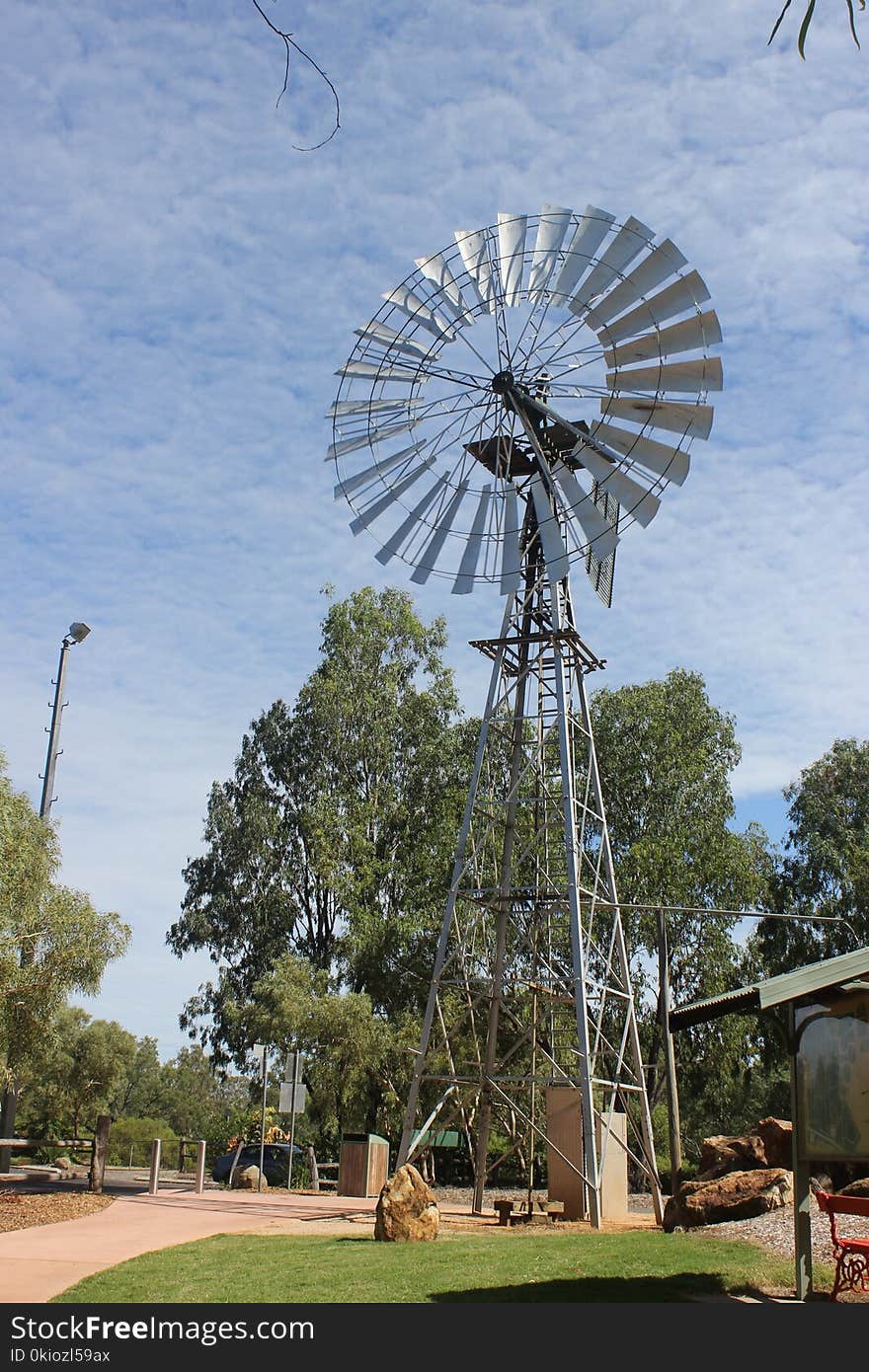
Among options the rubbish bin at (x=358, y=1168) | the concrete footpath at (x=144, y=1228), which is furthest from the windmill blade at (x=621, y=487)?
the rubbish bin at (x=358, y=1168)

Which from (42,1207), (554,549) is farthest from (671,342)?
(42,1207)

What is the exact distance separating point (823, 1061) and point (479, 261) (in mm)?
13971

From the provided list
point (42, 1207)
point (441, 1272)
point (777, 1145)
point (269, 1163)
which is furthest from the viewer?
point (269, 1163)

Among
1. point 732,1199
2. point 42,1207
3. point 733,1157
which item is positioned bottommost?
point 42,1207

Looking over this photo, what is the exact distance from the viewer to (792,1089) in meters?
10.2

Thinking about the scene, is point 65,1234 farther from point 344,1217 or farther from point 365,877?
point 365,877

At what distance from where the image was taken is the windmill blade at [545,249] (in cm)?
1792

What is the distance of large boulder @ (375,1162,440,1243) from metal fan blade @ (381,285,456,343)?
13049 millimetres

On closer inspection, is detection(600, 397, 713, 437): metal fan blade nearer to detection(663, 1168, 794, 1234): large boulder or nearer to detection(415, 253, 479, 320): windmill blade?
detection(415, 253, 479, 320): windmill blade

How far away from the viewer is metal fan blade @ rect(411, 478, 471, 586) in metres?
19.2

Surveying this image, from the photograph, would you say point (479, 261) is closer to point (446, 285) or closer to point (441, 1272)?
point (446, 285)

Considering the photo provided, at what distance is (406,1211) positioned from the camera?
13891 mm

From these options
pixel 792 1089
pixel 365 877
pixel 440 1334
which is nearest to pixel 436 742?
pixel 365 877

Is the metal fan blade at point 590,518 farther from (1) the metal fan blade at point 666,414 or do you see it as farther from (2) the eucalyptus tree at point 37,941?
(2) the eucalyptus tree at point 37,941
